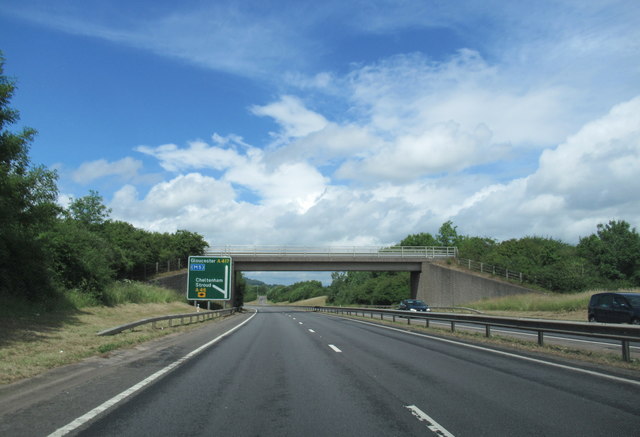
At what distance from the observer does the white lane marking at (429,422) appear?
5537 mm

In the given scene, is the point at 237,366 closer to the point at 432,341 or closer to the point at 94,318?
the point at 432,341

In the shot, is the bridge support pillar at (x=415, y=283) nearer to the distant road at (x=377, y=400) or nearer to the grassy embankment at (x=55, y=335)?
the grassy embankment at (x=55, y=335)

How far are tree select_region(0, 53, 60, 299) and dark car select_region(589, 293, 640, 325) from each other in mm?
23639

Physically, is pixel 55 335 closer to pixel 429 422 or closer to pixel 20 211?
pixel 20 211

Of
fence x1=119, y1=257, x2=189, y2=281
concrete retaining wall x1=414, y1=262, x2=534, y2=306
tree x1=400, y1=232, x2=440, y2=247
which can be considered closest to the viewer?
concrete retaining wall x1=414, y1=262, x2=534, y2=306

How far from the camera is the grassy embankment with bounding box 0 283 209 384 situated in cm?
1046

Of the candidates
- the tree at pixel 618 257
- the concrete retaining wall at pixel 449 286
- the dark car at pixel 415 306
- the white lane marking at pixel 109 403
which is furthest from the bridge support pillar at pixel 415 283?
the white lane marking at pixel 109 403

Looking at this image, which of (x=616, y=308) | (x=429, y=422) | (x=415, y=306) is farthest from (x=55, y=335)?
(x=415, y=306)

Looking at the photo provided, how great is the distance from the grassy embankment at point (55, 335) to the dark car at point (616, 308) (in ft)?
62.4

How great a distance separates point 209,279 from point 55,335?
2189 centimetres

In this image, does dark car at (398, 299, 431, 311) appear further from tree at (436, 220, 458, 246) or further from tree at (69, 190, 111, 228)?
tree at (436, 220, 458, 246)

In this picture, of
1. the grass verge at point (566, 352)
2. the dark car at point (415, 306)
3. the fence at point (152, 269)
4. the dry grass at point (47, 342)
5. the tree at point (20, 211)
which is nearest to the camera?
the dry grass at point (47, 342)

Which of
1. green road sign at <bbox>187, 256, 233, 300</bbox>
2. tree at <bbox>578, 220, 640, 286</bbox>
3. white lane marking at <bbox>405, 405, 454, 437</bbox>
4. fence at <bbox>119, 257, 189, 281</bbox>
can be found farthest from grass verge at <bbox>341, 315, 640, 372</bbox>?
tree at <bbox>578, 220, 640, 286</bbox>

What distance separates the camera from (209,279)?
→ 124ft
